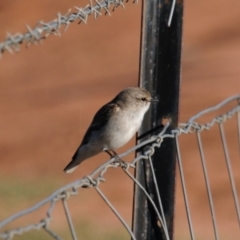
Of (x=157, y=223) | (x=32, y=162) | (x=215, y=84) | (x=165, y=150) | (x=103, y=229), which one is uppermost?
(x=215, y=84)

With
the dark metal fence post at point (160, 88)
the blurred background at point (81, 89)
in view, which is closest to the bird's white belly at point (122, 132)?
the dark metal fence post at point (160, 88)

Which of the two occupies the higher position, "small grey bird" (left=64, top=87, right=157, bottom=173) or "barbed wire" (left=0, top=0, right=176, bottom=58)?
"small grey bird" (left=64, top=87, right=157, bottom=173)

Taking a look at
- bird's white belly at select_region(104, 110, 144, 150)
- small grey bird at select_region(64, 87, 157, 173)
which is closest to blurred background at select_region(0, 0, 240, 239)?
small grey bird at select_region(64, 87, 157, 173)

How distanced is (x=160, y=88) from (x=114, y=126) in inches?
58.7

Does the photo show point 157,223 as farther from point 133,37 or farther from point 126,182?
point 133,37

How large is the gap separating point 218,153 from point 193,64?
3.42 metres

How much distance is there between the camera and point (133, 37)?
13.8 meters

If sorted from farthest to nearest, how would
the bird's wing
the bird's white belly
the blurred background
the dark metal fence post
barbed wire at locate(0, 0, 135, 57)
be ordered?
the blurred background < the bird's wing < the bird's white belly < the dark metal fence post < barbed wire at locate(0, 0, 135, 57)

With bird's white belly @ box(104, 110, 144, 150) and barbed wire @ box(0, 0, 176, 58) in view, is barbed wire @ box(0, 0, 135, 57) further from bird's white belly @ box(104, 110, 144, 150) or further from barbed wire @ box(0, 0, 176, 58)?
bird's white belly @ box(104, 110, 144, 150)

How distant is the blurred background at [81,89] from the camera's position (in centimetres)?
811

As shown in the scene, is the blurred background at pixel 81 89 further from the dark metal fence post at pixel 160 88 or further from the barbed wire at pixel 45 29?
the barbed wire at pixel 45 29

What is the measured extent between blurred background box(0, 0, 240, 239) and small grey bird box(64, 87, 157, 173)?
191cm

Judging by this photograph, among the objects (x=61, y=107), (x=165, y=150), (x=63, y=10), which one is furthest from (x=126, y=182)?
(x=63, y=10)

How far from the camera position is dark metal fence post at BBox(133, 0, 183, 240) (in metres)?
3.72
